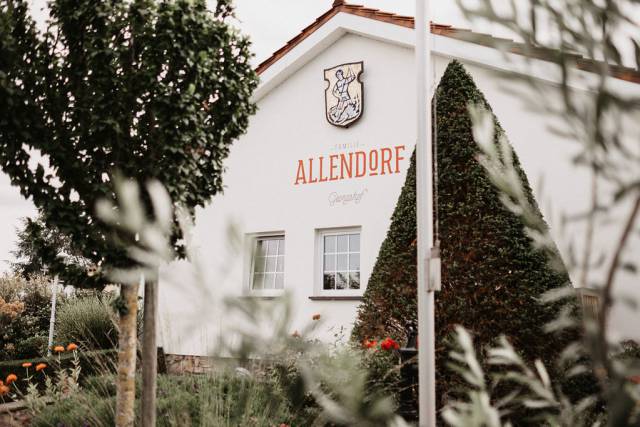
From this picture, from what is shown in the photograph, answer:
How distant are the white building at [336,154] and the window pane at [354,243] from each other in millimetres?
16

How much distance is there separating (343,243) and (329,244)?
0.25 meters

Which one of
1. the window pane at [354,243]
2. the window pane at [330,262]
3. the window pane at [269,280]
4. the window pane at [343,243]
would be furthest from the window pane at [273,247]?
the window pane at [354,243]

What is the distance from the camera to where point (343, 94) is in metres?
8.91

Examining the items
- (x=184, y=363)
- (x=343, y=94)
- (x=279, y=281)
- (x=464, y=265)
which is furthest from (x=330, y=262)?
(x=464, y=265)

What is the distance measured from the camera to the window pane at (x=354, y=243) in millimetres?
8438

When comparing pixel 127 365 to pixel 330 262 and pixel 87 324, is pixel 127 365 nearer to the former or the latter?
pixel 330 262

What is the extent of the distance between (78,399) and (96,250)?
2.38 metres

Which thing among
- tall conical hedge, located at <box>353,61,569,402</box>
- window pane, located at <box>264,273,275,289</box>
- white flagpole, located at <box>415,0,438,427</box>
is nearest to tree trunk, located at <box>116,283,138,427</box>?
white flagpole, located at <box>415,0,438,427</box>

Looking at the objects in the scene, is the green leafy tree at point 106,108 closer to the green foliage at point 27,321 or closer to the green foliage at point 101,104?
the green foliage at point 101,104

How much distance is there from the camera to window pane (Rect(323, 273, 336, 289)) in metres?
8.56

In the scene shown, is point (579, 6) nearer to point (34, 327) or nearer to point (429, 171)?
point (429, 171)

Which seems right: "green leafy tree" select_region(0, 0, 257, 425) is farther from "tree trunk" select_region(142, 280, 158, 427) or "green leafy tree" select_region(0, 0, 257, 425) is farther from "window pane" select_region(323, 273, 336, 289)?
"window pane" select_region(323, 273, 336, 289)

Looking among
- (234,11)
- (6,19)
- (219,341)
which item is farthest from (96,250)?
(219,341)

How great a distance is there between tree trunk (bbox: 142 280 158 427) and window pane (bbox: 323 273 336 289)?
4.78 meters
